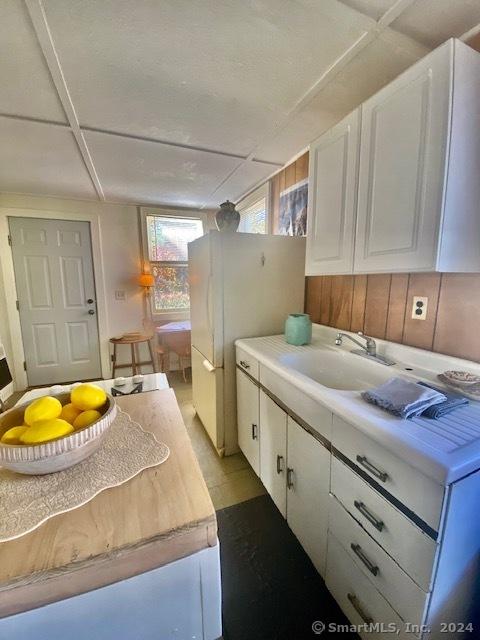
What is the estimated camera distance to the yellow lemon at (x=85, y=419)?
701 millimetres

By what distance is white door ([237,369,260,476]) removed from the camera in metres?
1.63

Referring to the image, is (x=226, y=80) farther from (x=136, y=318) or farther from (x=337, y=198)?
(x=136, y=318)

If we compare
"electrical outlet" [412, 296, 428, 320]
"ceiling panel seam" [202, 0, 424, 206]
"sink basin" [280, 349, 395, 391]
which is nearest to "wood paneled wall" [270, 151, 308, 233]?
"ceiling panel seam" [202, 0, 424, 206]

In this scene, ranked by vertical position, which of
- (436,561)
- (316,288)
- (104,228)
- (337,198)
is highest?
(104,228)

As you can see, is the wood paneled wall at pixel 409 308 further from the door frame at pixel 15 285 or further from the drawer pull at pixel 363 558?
the door frame at pixel 15 285

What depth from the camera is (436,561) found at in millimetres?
664

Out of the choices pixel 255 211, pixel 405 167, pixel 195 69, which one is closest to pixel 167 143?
pixel 195 69

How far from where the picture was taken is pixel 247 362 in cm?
171

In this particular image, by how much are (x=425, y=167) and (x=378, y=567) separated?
1.32 meters

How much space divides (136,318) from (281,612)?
3.19 meters

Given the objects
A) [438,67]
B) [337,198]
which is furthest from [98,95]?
[438,67]

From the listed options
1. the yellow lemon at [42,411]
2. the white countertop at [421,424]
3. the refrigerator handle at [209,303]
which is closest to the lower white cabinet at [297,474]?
the white countertop at [421,424]

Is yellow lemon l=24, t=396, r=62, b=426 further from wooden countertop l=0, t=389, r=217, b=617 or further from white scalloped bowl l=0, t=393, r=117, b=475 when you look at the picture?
wooden countertop l=0, t=389, r=217, b=617

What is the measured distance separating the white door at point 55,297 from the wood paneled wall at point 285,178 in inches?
91.2
